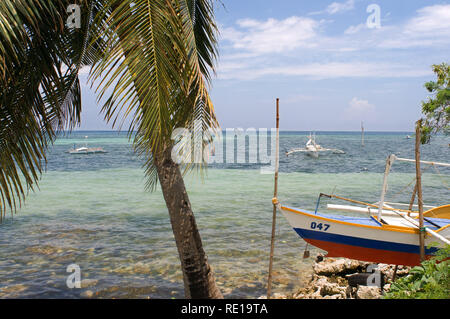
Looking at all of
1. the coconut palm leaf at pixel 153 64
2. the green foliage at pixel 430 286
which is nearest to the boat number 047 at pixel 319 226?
the green foliage at pixel 430 286

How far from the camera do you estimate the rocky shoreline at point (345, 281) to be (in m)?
7.89

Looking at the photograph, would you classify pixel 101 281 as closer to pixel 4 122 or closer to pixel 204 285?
pixel 204 285

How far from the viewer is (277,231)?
14.2 meters

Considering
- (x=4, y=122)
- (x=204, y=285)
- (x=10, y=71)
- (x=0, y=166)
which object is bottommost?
(x=204, y=285)

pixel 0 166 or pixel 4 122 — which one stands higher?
pixel 4 122

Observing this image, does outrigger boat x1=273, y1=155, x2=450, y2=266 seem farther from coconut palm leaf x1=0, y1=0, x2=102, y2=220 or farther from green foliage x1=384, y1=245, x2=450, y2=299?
coconut palm leaf x1=0, y1=0, x2=102, y2=220

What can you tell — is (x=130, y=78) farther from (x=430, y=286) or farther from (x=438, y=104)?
(x=438, y=104)

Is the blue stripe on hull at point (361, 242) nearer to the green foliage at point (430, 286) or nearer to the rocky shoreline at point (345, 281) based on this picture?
the rocky shoreline at point (345, 281)

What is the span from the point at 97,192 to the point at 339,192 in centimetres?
1700

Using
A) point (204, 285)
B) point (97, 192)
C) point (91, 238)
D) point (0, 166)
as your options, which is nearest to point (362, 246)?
point (204, 285)

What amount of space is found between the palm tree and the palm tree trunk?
2 centimetres

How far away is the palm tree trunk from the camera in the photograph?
5.90 metres

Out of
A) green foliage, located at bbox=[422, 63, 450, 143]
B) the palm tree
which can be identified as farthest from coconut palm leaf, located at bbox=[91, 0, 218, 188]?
green foliage, located at bbox=[422, 63, 450, 143]

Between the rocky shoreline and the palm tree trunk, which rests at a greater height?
the palm tree trunk
